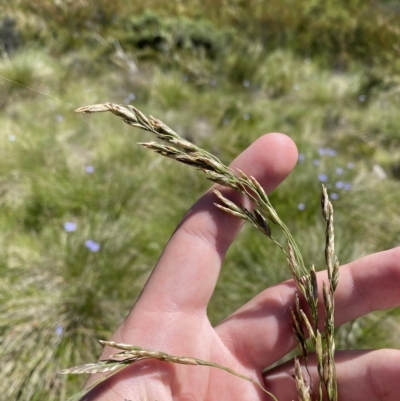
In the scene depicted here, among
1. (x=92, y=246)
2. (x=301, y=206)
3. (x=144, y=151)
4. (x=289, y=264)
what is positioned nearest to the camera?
(x=289, y=264)

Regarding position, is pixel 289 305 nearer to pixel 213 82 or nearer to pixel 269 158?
pixel 269 158

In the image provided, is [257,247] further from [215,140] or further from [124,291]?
[215,140]

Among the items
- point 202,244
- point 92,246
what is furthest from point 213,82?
point 202,244

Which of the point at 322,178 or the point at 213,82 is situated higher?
the point at 322,178

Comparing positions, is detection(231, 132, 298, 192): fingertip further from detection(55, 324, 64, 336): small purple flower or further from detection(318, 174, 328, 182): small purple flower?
detection(318, 174, 328, 182): small purple flower

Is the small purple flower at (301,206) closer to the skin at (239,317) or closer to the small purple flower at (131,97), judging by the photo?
the skin at (239,317)

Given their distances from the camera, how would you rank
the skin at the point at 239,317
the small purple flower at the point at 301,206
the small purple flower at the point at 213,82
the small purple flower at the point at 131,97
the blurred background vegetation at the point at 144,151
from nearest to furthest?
the skin at the point at 239,317, the blurred background vegetation at the point at 144,151, the small purple flower at the point at 301,206, the small purple flower at the point at 131,97, the small purple flower at the point at 213,82

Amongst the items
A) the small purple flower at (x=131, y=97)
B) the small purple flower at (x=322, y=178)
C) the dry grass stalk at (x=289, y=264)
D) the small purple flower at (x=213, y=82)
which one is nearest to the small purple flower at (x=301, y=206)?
the small purple flower at (x=322, y=178)
